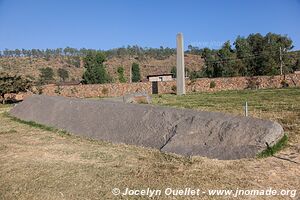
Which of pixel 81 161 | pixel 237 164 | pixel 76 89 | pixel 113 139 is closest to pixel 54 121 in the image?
pixel 113 139

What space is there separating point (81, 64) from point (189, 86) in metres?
47.2

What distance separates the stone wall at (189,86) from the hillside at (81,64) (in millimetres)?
30897

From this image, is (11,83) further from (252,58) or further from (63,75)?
(63,75)

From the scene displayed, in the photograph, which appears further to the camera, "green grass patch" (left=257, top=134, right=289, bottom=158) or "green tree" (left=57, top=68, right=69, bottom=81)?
"green tree" (left=57, top=68, right=69, bottom=81)

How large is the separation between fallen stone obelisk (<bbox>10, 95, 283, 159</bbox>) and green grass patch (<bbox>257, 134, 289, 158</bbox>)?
0.07 meters

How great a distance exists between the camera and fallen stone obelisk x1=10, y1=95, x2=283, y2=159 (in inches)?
226

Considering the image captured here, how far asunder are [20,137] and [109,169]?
4.08 meters

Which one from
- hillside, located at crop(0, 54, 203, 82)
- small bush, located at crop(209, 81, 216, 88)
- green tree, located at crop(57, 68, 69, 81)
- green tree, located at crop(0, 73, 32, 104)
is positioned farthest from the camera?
hillside, located at crop(0, 54, 203, 82)

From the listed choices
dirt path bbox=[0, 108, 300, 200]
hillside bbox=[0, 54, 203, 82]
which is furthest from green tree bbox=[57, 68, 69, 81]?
dirt path bbox=[0, 108, 300, 200]

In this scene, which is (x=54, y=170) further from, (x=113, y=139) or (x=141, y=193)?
(x=113, y=139)

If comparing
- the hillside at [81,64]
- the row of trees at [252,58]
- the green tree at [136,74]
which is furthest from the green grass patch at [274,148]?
the hillside at [81,64]

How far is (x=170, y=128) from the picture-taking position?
696 cm

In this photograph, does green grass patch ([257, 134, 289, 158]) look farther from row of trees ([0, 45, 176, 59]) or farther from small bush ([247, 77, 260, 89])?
row of trees ([0, 45, 176, 59])

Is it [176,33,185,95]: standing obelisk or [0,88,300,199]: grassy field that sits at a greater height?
[176,33,185,95]: standing obelisk
